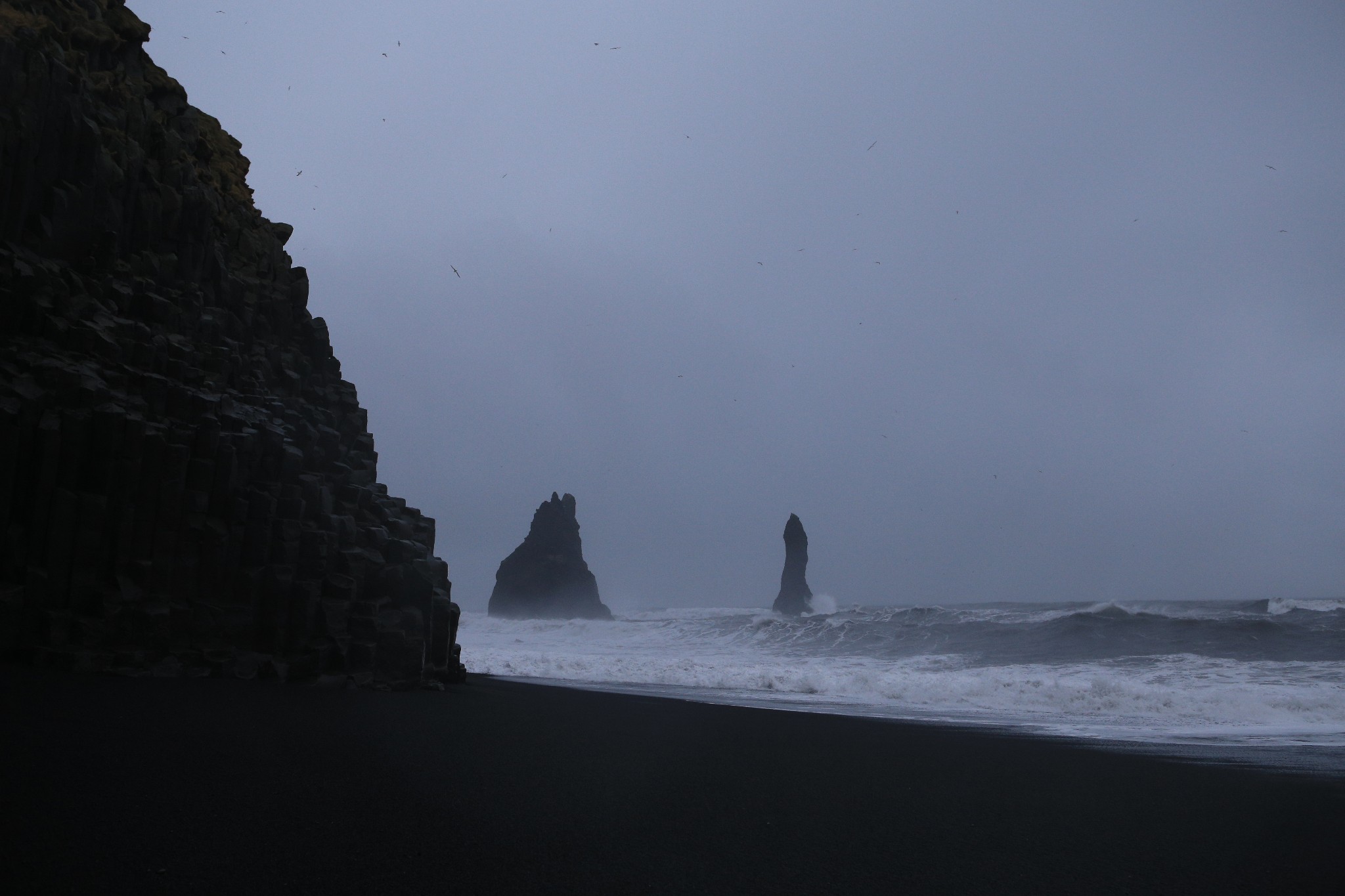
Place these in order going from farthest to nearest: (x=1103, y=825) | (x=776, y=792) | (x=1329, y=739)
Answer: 1. (x=1329, y=739)
2. (x=776, y=792)
3. (x=1103, y=825)

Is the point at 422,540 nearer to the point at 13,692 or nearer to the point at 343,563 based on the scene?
the point at 343,563

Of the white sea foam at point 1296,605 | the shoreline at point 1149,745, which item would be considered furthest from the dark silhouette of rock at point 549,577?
the shoreline at point 1149,745

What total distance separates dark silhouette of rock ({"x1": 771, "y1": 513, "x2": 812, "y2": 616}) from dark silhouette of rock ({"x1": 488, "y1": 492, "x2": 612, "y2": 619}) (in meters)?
14.9

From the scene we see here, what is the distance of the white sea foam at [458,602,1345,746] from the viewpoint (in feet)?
48.2

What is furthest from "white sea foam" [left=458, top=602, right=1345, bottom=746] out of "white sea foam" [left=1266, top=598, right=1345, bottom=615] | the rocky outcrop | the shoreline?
"white sea foam" [left=1266, top=598, right=1345, bottom=615]

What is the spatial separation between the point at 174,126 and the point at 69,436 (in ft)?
24.2

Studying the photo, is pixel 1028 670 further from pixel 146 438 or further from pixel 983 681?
pixel 146 438

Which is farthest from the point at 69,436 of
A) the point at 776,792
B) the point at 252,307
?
the point at 776,792

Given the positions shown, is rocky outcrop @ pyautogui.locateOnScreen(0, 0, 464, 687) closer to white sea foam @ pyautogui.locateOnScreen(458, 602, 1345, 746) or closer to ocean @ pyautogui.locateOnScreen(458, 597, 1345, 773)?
ocean @ pyautogui.locateOnScreen(458, 597, 1345, 773)

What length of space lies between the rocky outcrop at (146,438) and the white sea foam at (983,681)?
348 inches

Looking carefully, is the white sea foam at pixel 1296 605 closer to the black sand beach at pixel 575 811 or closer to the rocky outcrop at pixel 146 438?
the black sand beach at pixel 575 811

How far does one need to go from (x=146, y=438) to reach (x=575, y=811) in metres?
9.39

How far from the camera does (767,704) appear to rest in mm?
16516

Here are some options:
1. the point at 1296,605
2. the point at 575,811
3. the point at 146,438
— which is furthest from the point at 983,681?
the point at 1296,605
